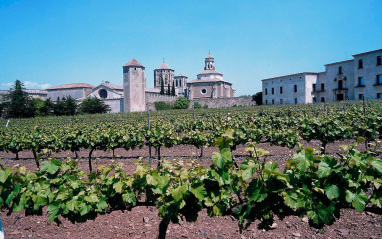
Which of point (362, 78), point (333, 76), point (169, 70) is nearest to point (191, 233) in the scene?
point (362, 78)

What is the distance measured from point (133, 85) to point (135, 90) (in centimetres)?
88

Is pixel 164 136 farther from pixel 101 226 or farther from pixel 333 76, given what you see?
pixel 333 76

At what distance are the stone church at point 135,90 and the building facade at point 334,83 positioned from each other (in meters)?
13.2

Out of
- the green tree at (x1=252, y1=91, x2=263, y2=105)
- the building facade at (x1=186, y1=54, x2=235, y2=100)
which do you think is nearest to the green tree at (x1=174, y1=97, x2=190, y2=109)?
the building facade at (x1=186, y1=54, x2=235, y2=100)

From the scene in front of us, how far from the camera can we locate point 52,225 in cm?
380

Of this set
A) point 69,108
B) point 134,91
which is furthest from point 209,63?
point 69,108

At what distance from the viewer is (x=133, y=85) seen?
138 ft

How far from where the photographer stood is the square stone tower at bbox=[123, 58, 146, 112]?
41.9 metres

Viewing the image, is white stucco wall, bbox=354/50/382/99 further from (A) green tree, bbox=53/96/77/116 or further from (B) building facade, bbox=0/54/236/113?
(A) green tree, bbox=53/96/77/116

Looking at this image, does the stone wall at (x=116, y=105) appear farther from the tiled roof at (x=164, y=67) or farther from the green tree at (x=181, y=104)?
the tiled roof at (x=164, y=67)

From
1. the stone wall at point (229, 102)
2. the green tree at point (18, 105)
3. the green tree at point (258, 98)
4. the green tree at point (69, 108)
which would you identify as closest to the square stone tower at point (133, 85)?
the green tree at point (69, 108)

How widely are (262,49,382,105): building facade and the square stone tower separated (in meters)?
21.0

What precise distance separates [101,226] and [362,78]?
3529 centimetres

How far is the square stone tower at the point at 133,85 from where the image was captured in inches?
1651
